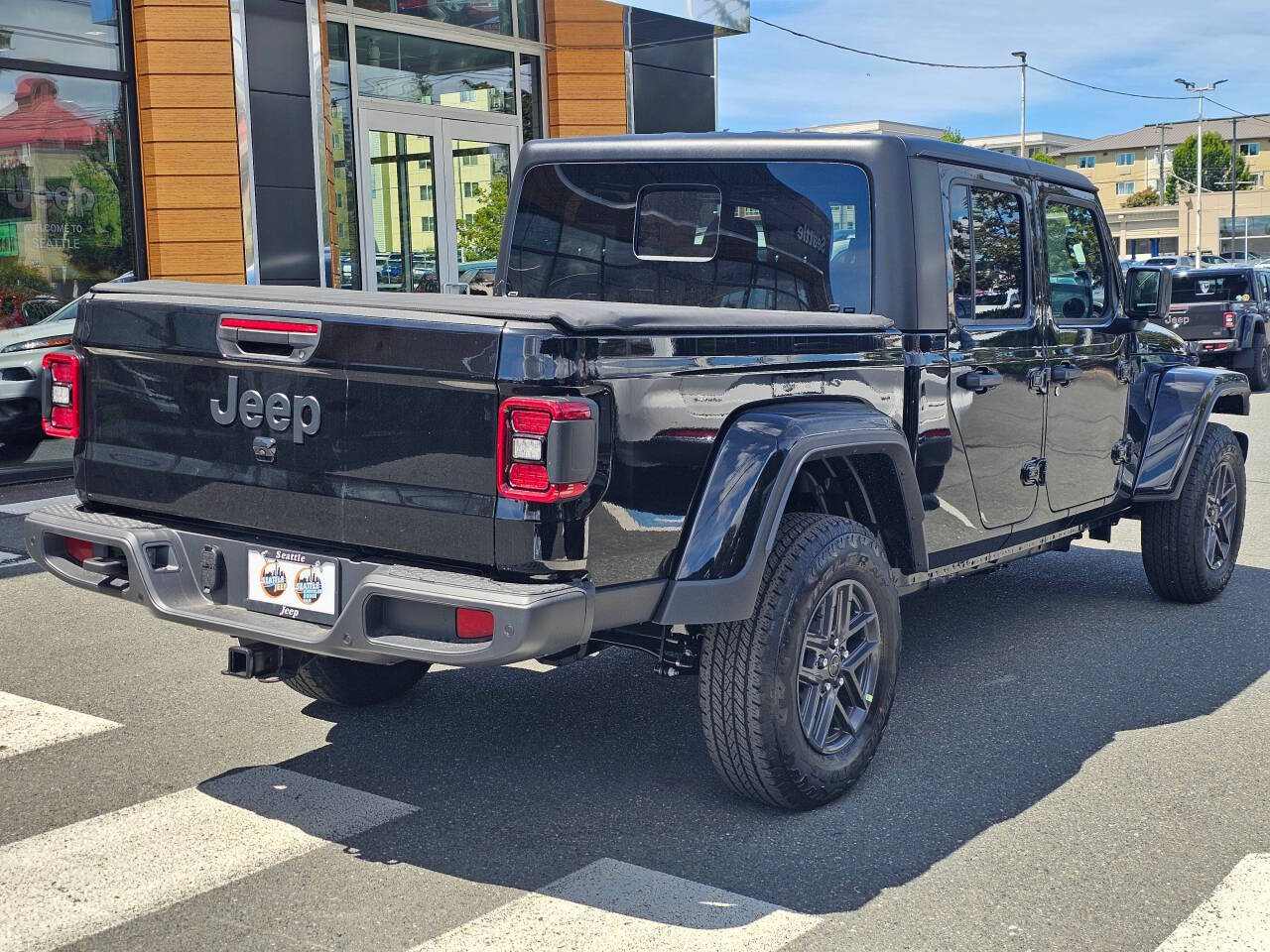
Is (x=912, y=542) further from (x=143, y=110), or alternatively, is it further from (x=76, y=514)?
(x=143, y=110)

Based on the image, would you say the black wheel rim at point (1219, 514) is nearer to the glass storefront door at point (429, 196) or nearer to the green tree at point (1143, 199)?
the glass storefront door at point (429, 196)

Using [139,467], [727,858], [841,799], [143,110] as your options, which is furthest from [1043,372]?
[143,110]

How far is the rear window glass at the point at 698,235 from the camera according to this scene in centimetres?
476

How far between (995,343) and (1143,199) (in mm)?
115364

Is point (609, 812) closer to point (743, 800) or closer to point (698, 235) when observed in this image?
point (743, 800)

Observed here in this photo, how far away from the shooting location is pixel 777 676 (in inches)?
151

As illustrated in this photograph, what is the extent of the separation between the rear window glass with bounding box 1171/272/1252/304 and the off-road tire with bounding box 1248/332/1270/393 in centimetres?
63

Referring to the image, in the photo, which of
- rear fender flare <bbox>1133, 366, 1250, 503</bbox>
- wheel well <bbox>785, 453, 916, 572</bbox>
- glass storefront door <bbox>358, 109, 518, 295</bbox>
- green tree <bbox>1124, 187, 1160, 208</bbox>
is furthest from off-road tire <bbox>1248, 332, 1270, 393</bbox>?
Result: green tree <bbox>1124, 187, 1160, 208</bbox>

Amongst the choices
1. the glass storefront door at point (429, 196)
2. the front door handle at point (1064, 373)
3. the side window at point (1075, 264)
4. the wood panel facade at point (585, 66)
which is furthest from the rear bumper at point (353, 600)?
the wood panel facade at point (585, 66)

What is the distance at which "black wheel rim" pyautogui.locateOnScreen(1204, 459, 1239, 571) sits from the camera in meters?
6.66

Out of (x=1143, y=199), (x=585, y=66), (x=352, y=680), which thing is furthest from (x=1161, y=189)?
(x=352, y=680)

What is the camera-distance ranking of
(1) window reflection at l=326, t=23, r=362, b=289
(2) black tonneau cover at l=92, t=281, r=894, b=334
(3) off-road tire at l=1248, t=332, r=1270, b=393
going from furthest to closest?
(3) off-road tire at l=1248, t=332, r=1270, b=393 → (1) window reflection at l=326, t=23, r=362, b=289 → (2) black tonneau cover at l=92, t=281, r=894, b=334

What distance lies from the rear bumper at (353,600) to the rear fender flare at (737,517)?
370 millimetres

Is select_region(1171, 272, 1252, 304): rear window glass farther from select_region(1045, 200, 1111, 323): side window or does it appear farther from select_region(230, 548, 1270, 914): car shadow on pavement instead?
select_region(1045, 200, 1111, 323): side window
